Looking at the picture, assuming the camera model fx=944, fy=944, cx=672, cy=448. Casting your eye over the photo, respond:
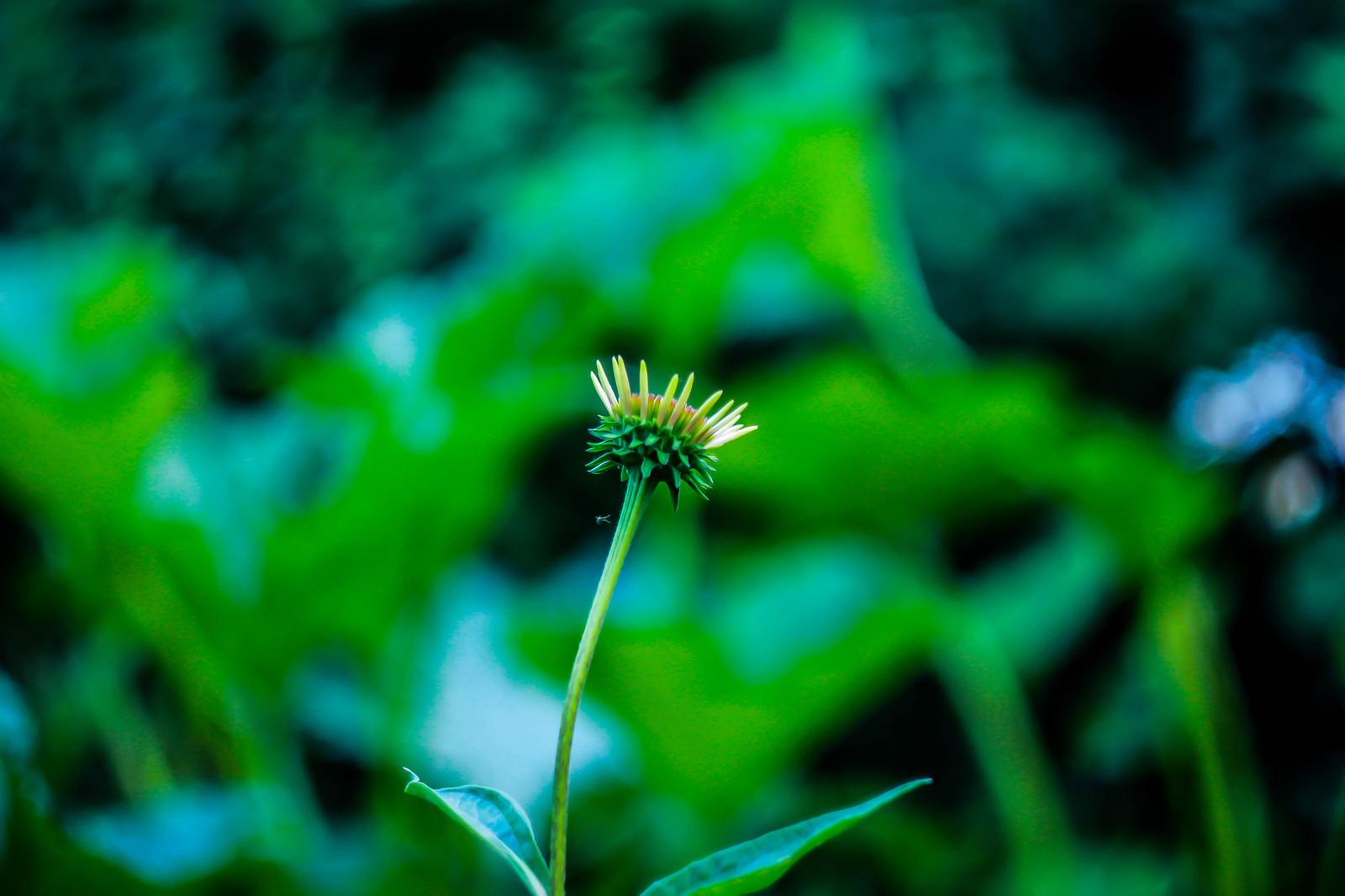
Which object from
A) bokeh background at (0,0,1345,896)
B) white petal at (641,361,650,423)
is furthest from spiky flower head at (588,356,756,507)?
bokeh background at (0,0,1345,896)

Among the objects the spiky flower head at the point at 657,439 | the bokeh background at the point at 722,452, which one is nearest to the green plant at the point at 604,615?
the spiky flower head at the point at 657,439

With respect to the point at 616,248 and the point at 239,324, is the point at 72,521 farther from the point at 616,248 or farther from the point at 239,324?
the point at 239,324

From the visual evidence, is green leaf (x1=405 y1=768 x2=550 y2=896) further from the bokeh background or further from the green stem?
the bokeh background

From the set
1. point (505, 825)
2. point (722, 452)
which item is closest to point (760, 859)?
point (505, 825)

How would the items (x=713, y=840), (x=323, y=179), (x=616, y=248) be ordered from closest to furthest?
(x=713, y=840), (x=616, y=248), (x=323, y=179)

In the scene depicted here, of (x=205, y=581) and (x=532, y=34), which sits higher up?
(x=532, y=34)

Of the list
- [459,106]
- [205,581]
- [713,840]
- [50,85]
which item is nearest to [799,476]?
[713,840]

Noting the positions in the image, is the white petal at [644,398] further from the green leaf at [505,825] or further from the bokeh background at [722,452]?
the bokeh background at [722,452]
